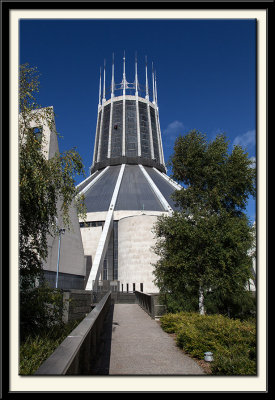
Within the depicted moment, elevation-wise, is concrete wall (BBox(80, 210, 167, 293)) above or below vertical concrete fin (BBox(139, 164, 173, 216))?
below

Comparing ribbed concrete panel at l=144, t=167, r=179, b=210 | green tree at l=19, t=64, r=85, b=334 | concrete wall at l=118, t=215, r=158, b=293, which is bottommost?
concrete wall at l=118, t=215, r=158, b=293

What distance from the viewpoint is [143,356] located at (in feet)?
23.3

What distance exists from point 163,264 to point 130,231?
20559 mm

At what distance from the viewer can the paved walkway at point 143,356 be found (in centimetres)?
595

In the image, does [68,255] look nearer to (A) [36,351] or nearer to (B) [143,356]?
(B) [143,356]

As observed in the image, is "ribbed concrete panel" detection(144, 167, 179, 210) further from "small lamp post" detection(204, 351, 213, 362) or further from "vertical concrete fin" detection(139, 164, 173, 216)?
"small lamp post" detection(204, 351, 213, 362)

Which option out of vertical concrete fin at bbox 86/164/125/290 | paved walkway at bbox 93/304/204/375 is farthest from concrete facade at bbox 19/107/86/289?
paved walkway at bbox 93/304/204/375

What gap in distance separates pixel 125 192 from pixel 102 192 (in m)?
4.00

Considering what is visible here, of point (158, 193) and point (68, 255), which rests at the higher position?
point (158, 193)

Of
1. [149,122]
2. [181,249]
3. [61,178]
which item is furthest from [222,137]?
[149,122]

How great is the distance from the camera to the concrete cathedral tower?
32.9m

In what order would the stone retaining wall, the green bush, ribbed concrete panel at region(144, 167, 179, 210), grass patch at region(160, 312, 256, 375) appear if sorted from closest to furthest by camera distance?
grass patch at region(160, 312, 256, 375) → the green bush → the stone retaining wall → ribbed concrete panel at region(144, 167, 179, 210)

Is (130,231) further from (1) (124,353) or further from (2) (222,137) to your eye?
(1) (124,353)

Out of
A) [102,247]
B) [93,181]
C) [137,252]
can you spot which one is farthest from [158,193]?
[102,247]
